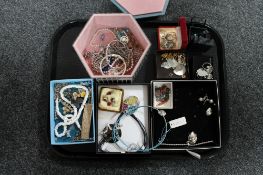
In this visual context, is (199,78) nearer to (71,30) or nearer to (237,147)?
(237,147)

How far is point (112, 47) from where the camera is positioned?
1.37 metres

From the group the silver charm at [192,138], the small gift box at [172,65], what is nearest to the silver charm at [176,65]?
the small gift box at [172,65]

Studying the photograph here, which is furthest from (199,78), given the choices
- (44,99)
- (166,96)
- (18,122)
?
(18,122)

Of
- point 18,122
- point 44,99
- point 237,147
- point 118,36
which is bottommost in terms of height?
point 237,147

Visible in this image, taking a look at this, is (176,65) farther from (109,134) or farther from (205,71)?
(109,134)

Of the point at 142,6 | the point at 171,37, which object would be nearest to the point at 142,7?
the point at 142,6

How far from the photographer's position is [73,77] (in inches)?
54.8

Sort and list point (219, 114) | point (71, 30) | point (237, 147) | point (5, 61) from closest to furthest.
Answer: point (219, 114) → point (71, 30) → point (237, 147) → point (5, 61)

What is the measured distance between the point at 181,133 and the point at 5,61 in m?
0.97

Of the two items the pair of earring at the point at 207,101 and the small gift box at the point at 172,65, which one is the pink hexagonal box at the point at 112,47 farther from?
the pair of earring at the point at 207,101

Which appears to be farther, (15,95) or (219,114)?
(15,95)

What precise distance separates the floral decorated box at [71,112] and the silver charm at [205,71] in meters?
0.44

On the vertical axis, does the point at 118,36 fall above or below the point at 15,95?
above

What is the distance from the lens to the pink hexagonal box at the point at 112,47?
1.32 meters
